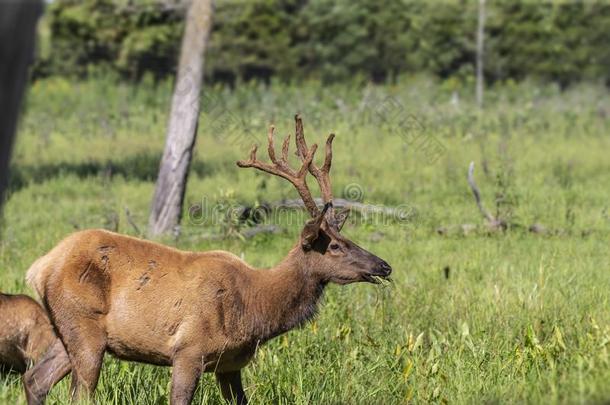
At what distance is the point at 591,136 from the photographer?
74.7ft

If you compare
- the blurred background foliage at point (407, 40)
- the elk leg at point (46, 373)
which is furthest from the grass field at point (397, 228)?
the blurred background foliage at point (407, 40)

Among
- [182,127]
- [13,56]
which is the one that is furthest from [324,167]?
[182,127]

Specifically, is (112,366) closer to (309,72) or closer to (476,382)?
(476,382)

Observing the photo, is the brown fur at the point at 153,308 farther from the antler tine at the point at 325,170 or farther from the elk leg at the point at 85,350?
the antler tine at the point at 325,170

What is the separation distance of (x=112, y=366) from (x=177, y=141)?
5.81m

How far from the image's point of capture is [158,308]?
6.35 metres

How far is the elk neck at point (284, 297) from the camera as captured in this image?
260 inches

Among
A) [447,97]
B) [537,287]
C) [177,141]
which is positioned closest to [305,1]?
[447,97]

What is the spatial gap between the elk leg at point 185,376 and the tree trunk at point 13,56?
11.5 feet

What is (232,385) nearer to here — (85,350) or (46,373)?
(85,350)

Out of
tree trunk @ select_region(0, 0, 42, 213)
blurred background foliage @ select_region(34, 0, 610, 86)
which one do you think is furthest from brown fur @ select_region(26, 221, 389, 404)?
blurred background foliage @ select_region(34, 0, 610, 86)

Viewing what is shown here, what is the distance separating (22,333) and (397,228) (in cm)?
587

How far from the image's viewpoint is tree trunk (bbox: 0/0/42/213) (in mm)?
2691

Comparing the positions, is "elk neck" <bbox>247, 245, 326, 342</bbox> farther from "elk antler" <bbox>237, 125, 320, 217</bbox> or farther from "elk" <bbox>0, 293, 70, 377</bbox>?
"elk" <bbox>0, 293, 70, 377</bbox>
